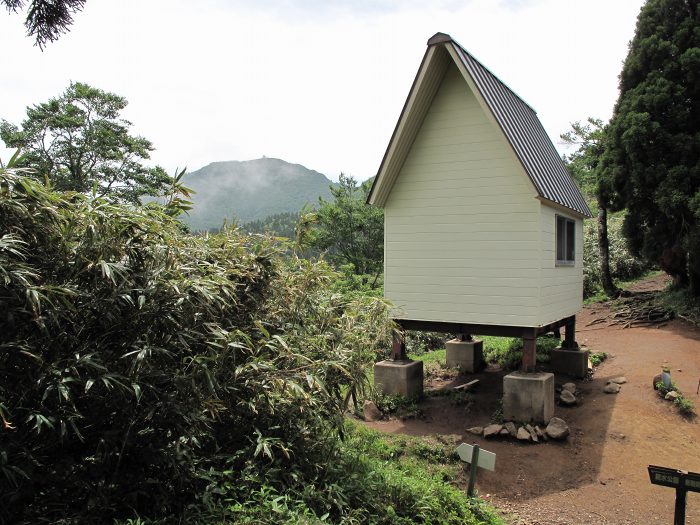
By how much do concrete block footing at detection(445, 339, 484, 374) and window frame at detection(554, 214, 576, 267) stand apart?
10.8 ft

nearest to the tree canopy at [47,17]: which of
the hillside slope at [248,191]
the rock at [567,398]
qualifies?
the rock at [567,398]

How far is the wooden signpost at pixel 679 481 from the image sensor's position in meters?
4.81

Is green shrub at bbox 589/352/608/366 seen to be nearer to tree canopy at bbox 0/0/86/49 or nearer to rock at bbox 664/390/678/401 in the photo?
rock at bbox 664/390/678/401

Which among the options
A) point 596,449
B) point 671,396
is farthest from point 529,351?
point 671,396

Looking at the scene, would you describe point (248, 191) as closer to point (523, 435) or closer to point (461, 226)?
point (461, 226)

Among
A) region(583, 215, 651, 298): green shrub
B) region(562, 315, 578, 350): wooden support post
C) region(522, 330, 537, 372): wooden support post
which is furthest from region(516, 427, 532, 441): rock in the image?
region(583, 215, 651, 298): green shrub

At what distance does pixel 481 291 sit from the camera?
29.9ft

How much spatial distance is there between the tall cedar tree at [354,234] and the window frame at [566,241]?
14658 mm

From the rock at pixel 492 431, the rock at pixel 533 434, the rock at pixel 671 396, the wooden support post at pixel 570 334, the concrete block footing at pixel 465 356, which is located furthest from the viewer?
the concrete block footing at pixel 465 356

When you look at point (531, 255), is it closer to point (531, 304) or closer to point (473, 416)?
point (531, 304)

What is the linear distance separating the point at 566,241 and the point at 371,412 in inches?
221

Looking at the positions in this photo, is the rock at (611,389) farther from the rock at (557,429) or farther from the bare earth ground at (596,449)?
the rock at (557,429)

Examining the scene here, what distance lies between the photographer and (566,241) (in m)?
10.9

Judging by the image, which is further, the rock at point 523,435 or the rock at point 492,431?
the rock at point 492,431
